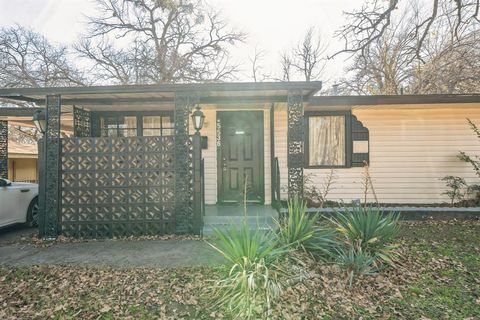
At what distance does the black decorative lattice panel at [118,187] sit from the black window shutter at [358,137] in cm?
454

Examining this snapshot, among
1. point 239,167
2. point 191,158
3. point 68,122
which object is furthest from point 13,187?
point 239,167

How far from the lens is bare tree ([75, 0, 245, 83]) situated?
16.0m

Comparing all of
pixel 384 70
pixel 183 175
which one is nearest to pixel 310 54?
pixel 384 70

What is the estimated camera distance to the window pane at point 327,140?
7625 mm

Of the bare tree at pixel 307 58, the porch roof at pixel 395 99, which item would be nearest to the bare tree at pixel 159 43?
the bare tree at pixel 307 58

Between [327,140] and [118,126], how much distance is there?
5468 mm

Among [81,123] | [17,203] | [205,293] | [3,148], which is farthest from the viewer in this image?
[3,148]

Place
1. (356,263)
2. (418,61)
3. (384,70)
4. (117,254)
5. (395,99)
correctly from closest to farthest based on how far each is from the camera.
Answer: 1. (356,263)
2. (117,254)
3. (395,99)
4. (418,61)
5. (384,70)

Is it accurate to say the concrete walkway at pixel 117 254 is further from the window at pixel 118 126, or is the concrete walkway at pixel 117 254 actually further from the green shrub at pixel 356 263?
the window at pixel 118 126

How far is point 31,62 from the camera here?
49.0ft

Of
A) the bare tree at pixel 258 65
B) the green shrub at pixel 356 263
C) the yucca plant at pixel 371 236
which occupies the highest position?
the bare tree at pixel 258 65

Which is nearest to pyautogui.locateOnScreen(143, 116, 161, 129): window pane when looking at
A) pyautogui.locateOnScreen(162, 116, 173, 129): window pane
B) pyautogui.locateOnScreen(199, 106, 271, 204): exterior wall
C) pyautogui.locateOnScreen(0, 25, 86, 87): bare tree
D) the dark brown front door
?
pyautogui.locateOnScreen(162, 116, 173, 129): window pane

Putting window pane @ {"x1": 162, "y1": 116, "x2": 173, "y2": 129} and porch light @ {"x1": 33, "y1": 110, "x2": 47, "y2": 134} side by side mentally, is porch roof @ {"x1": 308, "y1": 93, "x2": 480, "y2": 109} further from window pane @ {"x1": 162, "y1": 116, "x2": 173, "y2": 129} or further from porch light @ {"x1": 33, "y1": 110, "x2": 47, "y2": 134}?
porch light @ {"x1": 33, "y1": 110, "x2": 47, "y2": 134}

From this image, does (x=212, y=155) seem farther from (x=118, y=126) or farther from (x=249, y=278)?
(x=249, y=278)
